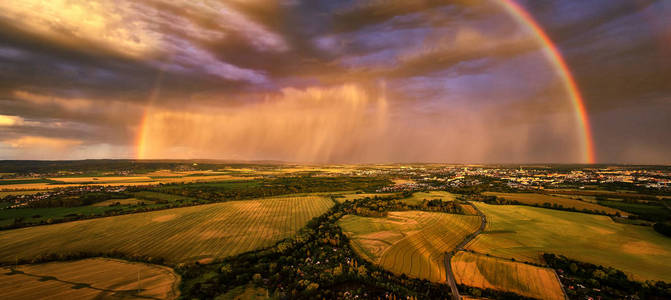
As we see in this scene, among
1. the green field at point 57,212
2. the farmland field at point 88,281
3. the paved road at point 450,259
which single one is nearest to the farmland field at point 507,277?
the paved road at point 450,259

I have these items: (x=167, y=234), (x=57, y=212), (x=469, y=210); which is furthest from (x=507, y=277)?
(x=57, y=212)

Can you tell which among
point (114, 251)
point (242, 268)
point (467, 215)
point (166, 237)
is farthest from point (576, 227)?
point (114, 251)

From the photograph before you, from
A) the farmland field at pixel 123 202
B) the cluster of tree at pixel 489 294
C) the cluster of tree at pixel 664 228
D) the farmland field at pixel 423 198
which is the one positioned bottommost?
the farmland field at pixel 423 198

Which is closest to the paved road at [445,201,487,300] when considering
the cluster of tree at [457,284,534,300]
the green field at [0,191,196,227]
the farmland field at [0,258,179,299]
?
the cluster of tree at [457,284,534,300]

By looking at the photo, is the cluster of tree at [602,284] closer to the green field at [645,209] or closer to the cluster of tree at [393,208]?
the cluster of tree at [393,208]

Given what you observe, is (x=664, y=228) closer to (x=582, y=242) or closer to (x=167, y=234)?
(x=582, y=242)

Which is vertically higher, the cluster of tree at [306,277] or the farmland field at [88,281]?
the farmland field at [88,281]
